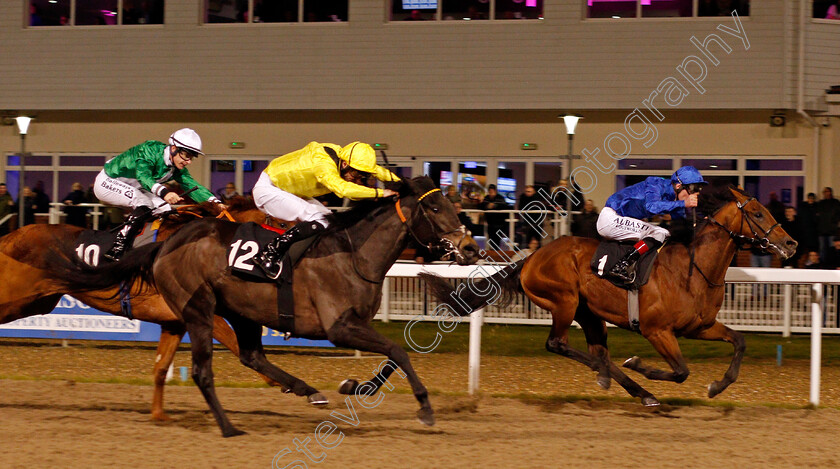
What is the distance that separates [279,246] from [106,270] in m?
1.09

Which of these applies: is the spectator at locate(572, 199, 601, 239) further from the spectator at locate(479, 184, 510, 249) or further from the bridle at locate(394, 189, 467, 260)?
the bridle at locate(394, 189, 467, 260)

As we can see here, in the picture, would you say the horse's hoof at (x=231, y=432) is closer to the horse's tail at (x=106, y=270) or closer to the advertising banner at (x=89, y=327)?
the horse's tail at (x=106, y=270)

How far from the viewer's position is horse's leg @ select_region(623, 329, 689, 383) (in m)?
5.53

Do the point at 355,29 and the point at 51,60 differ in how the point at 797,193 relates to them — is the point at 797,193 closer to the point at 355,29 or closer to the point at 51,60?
the point at 355,29

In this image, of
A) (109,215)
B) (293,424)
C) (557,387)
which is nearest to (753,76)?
(557,387)

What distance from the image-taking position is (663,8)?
1273 centimetres

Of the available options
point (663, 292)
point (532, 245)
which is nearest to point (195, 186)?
point (663, 292)

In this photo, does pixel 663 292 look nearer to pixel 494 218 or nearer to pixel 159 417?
pixel 159 417

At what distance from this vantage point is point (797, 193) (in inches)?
491

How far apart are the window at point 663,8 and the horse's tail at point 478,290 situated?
24.3ft

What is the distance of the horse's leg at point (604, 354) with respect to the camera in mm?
5758

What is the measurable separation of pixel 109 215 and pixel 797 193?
348 inches

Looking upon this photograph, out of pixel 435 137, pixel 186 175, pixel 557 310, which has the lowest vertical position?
pixel 557 310

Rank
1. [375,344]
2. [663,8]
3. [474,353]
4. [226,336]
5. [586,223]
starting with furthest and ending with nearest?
[663,8] < [586,223] < [474,353] < [226,336] < [375,344]
